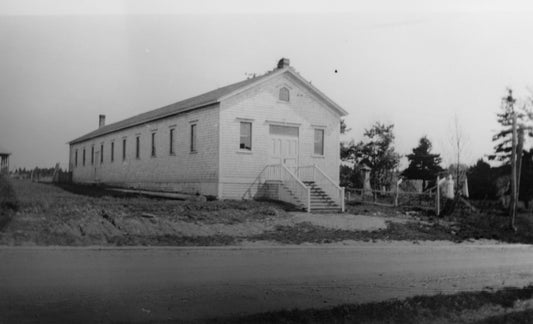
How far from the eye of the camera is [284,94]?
26328 millimetres

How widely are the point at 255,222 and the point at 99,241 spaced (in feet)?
20.1

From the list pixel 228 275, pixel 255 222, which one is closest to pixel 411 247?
pixel 255 222

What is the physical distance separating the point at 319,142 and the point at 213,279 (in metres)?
18.6

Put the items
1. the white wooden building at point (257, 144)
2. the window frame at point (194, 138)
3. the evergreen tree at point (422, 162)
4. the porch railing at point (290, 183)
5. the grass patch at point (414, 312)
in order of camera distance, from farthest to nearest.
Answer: the evergreen tree at point (422, 162) < the window frame at point (194, 138) < the white wooden building at point (257, 144) < the porch railing at point (290, 183) < the grass patch at point (414, 312)

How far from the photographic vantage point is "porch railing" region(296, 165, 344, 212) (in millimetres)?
23877

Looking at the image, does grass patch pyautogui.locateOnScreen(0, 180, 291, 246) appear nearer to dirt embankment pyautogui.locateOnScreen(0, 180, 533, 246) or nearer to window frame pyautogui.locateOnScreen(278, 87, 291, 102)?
dirt embankment pyautogui.locateOnScreen(0, 180, 533, 246)

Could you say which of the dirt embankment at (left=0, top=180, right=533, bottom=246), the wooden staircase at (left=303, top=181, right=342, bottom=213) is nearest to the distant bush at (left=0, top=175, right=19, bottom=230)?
the dirt embankment at (left=0, top=180, right=533, bottom=246)

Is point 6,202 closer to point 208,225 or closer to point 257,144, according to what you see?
point 208,225

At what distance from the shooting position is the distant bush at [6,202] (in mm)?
13980

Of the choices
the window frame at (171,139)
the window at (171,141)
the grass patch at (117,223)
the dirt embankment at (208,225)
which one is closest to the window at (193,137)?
the window frame at (171,139)

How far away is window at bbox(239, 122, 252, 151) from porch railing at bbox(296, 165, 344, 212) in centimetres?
297

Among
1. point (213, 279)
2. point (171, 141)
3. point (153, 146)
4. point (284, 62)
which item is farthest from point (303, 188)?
point (213, 279)

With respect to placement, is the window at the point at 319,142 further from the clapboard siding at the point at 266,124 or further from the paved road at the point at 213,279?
the paved road at the point at 213,279

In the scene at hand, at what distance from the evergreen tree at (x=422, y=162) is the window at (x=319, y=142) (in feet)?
73.2
